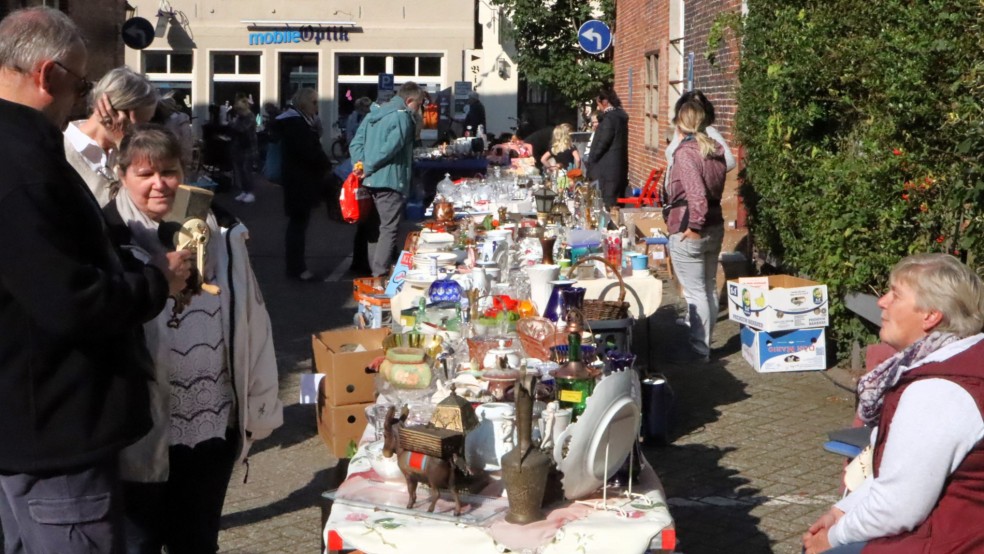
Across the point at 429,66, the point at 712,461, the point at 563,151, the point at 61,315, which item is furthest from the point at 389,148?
the point at 429,66

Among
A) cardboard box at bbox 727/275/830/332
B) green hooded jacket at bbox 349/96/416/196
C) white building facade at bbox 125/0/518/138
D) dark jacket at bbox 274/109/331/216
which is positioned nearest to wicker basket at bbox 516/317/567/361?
cardboard box at bbox 727/275/830/332

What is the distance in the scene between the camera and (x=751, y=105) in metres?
9.20

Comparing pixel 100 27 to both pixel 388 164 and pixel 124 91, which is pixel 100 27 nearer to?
pixel 388 164

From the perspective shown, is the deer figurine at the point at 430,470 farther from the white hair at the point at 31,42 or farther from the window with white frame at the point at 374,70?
the window with white frame at the point at 374,70

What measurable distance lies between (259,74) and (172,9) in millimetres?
2825

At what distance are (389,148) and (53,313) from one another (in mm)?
7404

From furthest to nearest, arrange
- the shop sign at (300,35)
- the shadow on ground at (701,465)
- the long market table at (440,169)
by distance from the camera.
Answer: the shop sign at (300,35)
the long market table at (440,169)
the shadow on ground at (701,465)

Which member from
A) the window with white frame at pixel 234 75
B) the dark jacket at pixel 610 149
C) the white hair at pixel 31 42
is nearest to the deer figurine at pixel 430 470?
the white hair at pixel 31 42

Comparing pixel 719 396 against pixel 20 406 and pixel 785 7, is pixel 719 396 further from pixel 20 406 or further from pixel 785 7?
pixel 20 406

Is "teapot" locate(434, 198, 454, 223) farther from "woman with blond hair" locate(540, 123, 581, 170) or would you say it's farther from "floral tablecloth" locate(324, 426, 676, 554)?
"woman with blond hair" locate(540, 123, 581, 170)

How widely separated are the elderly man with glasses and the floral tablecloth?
2.15 feet

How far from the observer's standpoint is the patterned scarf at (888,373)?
3.14 meters

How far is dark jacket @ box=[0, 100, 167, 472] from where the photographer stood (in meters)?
2.38

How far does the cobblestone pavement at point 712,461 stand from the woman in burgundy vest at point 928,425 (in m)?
1.80
